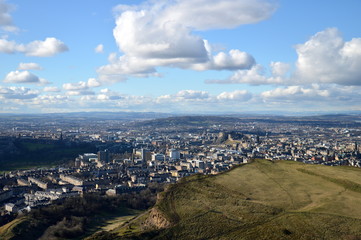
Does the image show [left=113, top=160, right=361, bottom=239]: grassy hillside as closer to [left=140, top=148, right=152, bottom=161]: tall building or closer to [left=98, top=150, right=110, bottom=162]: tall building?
[left=98, top=150, right=110, bottom=162]: tall building

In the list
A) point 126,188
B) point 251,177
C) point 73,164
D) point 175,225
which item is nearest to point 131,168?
point 73,164

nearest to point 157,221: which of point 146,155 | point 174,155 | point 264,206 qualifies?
point 264,206

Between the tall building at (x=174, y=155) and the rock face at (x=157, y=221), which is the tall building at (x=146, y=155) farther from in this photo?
the rock face at (x=157, y=221)

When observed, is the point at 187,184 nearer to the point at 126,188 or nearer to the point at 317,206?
the point at 317,206

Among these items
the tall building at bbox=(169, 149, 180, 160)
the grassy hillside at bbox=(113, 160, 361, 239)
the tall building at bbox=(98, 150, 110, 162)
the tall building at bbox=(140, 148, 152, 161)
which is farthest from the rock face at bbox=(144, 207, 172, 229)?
the tall building at bbox=(169, 149, 180, 160)

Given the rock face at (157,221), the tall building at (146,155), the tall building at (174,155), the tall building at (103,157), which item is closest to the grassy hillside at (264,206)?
the rock face at (157,221)

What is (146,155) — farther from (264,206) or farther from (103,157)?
(264,206)
